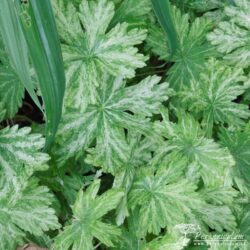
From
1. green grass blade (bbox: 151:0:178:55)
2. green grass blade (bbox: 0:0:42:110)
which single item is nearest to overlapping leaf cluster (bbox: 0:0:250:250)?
green grass blade (bbox: 151:0:178:55)

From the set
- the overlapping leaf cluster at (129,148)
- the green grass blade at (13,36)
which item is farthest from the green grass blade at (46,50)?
the overlapping leaf cluster at (129,148)

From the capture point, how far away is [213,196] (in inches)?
50.0

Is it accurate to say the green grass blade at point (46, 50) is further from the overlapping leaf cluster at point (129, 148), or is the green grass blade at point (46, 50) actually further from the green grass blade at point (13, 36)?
the overlapping leaf cluster at point (129, 148)

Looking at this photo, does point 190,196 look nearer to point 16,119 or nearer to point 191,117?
point 191,117

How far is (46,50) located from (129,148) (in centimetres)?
41

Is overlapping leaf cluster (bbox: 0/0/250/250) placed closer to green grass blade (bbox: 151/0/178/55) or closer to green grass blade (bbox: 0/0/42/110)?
green grass blade (bbox: 151/0/178/55)

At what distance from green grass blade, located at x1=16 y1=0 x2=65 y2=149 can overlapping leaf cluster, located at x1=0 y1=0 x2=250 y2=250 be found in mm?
238

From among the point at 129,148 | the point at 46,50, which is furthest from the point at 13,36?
the point at 129,148

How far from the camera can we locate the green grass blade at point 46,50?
35.8 inches

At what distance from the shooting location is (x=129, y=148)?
124 centimetres

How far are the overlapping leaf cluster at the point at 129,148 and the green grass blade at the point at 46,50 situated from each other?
238 millimetres

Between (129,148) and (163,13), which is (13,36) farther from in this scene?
(129,148)

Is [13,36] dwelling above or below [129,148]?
above

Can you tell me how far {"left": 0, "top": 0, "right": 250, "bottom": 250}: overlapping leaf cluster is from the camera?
120cm
